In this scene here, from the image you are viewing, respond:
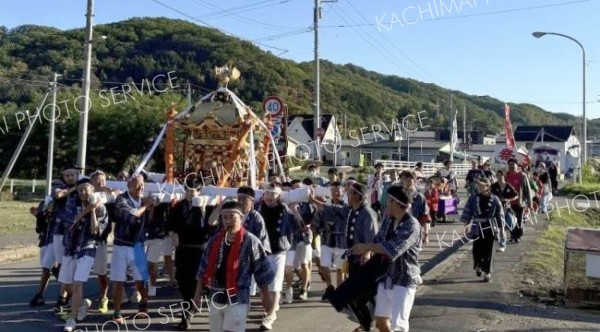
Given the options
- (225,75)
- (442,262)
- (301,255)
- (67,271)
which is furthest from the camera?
(225,75)

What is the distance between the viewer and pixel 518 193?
1552cm

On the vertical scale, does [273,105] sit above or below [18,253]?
above

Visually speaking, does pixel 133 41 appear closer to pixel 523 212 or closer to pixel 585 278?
pixel 523 212

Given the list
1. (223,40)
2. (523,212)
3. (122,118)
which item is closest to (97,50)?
(122,118)

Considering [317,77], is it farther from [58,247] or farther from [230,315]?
[230,315]

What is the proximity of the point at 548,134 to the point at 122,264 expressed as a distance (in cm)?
8640

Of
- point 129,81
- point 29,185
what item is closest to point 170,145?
point 29,185

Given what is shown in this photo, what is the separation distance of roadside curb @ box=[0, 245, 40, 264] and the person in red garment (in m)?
10.5

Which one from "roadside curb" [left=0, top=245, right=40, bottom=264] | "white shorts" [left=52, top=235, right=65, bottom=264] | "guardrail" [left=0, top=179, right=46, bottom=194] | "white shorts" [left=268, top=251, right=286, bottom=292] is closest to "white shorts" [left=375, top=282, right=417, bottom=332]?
"white shorts" [left=268, top=251, right=286, bottom=292]

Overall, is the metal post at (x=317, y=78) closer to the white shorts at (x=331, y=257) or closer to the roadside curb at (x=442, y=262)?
the roadside curb at (x=442, y=262)

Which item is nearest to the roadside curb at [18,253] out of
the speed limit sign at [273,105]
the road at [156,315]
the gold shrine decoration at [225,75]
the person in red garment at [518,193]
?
the road at [156,315]

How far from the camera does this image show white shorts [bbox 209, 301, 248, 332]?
6.18m

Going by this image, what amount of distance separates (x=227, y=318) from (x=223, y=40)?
77.5m

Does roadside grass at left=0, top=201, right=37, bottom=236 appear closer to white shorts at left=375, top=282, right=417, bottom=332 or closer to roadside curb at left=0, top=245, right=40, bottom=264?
roadside curb at left=0, top=245, right=40, bottom=264
